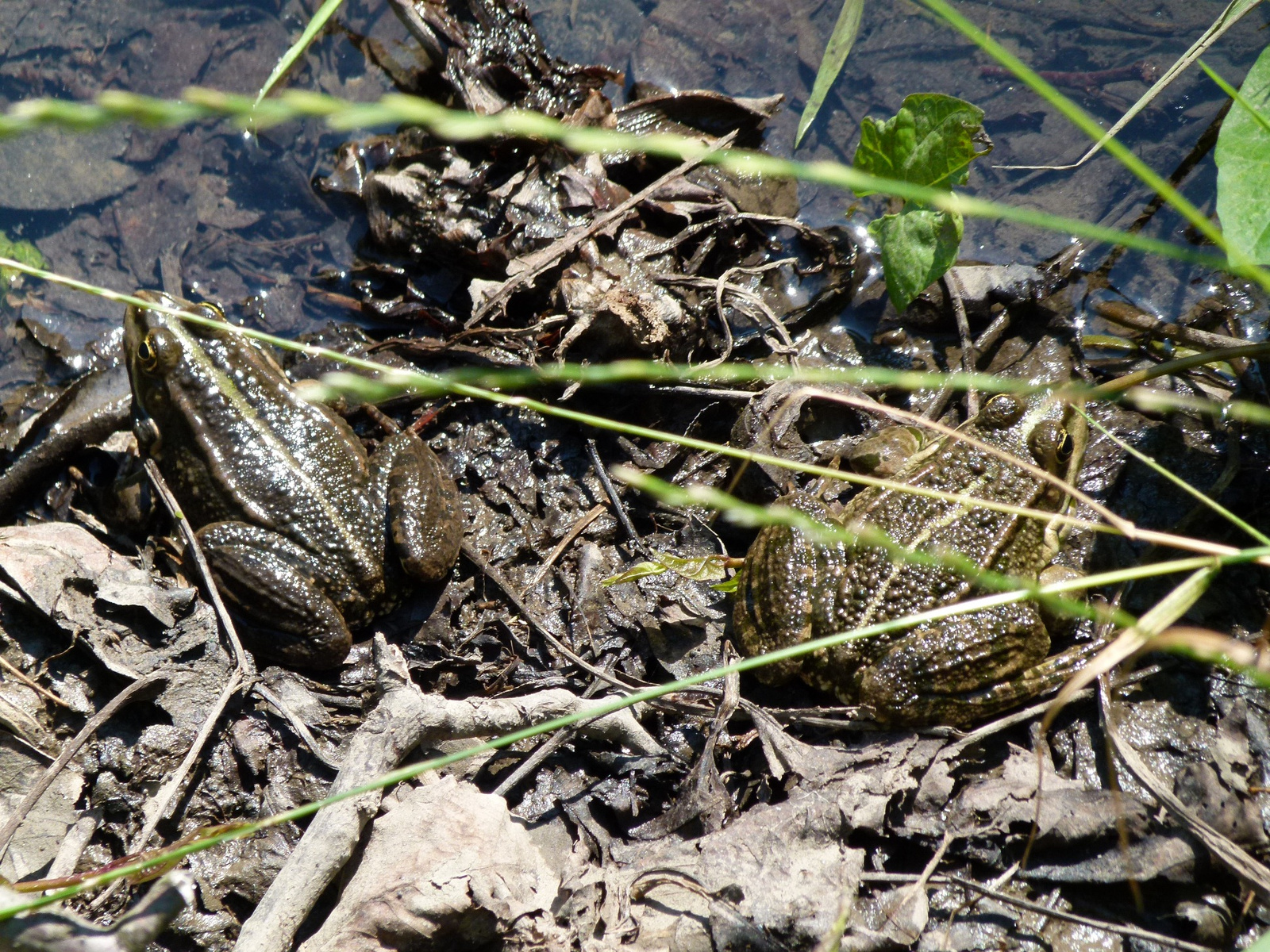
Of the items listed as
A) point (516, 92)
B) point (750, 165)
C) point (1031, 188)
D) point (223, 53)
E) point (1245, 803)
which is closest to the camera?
point (750, 165)

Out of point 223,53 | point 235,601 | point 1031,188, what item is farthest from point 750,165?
point 223,53

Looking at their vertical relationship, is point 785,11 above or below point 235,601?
above

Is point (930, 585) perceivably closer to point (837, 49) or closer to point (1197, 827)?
point (1197, 827)

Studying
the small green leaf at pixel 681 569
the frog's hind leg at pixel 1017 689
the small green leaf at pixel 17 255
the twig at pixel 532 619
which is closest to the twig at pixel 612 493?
the small green leaf at pixel 681 569

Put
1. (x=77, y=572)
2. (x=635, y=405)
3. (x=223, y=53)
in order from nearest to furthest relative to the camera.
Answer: (x=77, y=572) → (x=635, y=405) → (x=223, y=53)

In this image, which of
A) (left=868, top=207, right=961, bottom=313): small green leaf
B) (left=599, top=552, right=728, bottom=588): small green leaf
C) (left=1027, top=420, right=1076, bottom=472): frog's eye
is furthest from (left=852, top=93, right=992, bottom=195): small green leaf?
(left=599, top=552, right=728, bottom=588): small green leaf

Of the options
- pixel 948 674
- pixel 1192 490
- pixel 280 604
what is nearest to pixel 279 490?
pixel 280 604

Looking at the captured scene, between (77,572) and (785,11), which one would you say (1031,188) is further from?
(77,572)
